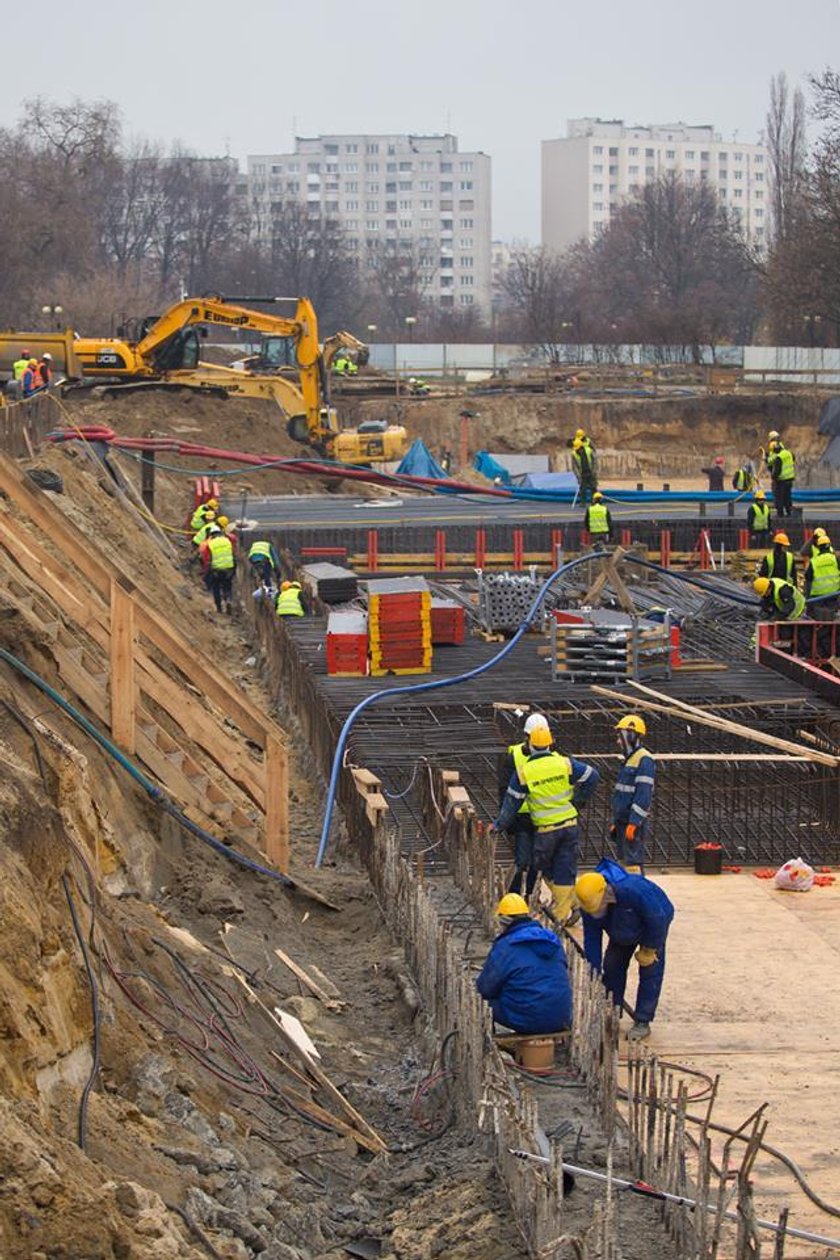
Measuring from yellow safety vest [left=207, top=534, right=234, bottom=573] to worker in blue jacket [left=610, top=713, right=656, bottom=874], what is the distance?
14.9 m

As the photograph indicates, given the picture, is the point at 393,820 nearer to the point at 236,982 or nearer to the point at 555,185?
the point at 236,982

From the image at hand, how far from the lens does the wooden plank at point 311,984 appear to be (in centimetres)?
1134

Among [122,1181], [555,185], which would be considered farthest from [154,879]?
[555,185]

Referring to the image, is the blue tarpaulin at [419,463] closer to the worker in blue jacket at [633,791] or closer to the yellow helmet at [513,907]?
the worker in blue jacket at [633,791]

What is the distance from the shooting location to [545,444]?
2441 inches

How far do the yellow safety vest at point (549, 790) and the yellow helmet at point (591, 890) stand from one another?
1795mm

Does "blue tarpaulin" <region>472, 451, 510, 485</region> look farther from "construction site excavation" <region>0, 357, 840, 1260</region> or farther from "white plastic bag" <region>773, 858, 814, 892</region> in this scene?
"white plastic bag" <region>773, 858, 814, 892</region>

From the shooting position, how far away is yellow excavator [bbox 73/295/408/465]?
41.3 meters

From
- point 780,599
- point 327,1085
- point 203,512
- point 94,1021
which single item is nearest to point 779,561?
point 780,599

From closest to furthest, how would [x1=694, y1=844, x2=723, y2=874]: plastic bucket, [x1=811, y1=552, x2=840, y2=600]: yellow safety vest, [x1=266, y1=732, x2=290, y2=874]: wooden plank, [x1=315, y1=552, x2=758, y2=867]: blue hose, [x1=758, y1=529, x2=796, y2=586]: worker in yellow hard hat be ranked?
[x1=266, y1=732, x2=290, y2=874]: wooden plank, [x1=694, y1=844, x2=723, y2=874]: plastic bucket, [x1=315, y1=552, x2=758, y2=867]: blue hose, [x1=758, y1=529, x2=796, y2=586]: worker in yellow hard hat, [x1=811, y1=552, x2=840, y2=600]: yellow safety vest

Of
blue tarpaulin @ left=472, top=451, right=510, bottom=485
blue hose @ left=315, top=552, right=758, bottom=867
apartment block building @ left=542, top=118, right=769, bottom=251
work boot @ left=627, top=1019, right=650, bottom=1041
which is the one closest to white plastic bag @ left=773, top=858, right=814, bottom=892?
work boot @ left=627, top=1019, right=650, bottom=1041

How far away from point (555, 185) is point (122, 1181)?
195m

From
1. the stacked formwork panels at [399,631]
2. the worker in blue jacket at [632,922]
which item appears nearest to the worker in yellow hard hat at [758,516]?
the stacked formwork panels at [399,631]

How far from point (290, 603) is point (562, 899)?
41.9 ft
